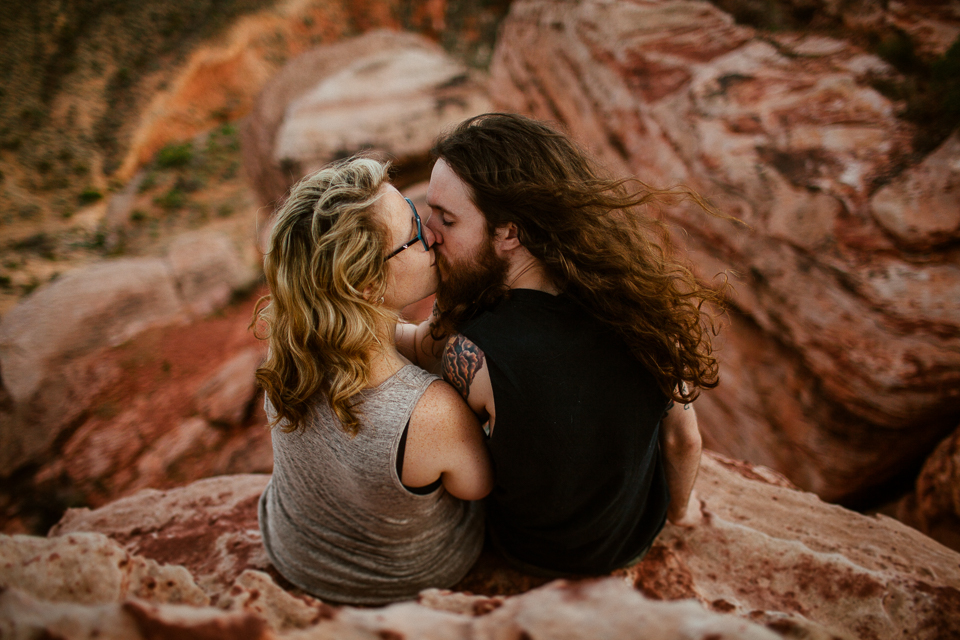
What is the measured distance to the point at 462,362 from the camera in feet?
4.95

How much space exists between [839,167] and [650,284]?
3.17 m

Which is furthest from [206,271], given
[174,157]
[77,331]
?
[174,157]

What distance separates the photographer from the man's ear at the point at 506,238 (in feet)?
5.68

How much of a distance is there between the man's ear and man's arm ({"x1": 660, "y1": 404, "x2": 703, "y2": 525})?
93cm

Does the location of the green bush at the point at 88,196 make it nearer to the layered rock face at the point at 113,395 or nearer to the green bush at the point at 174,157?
the green bush at the point at 174,157

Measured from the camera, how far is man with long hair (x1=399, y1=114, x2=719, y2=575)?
1.48 meters

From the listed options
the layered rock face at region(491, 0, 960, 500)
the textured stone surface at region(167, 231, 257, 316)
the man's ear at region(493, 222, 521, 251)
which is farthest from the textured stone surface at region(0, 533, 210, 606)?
the textured stone surface at region(167, 231, 257, 316)

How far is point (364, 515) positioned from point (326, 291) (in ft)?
2.67

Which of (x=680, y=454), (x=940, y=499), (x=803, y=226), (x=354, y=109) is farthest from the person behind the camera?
(x=354, y=109)

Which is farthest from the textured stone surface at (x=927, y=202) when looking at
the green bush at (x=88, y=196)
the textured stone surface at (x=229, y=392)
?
the green bush at (x=88, y=196)

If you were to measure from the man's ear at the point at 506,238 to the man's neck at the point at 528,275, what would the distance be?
5cm

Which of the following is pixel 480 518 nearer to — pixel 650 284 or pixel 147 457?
pixel 650 284

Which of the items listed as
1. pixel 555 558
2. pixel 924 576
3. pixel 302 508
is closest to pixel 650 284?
pixel 555 558

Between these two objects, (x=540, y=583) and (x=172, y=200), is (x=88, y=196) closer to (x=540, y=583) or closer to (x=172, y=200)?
(x=172, y=200)
